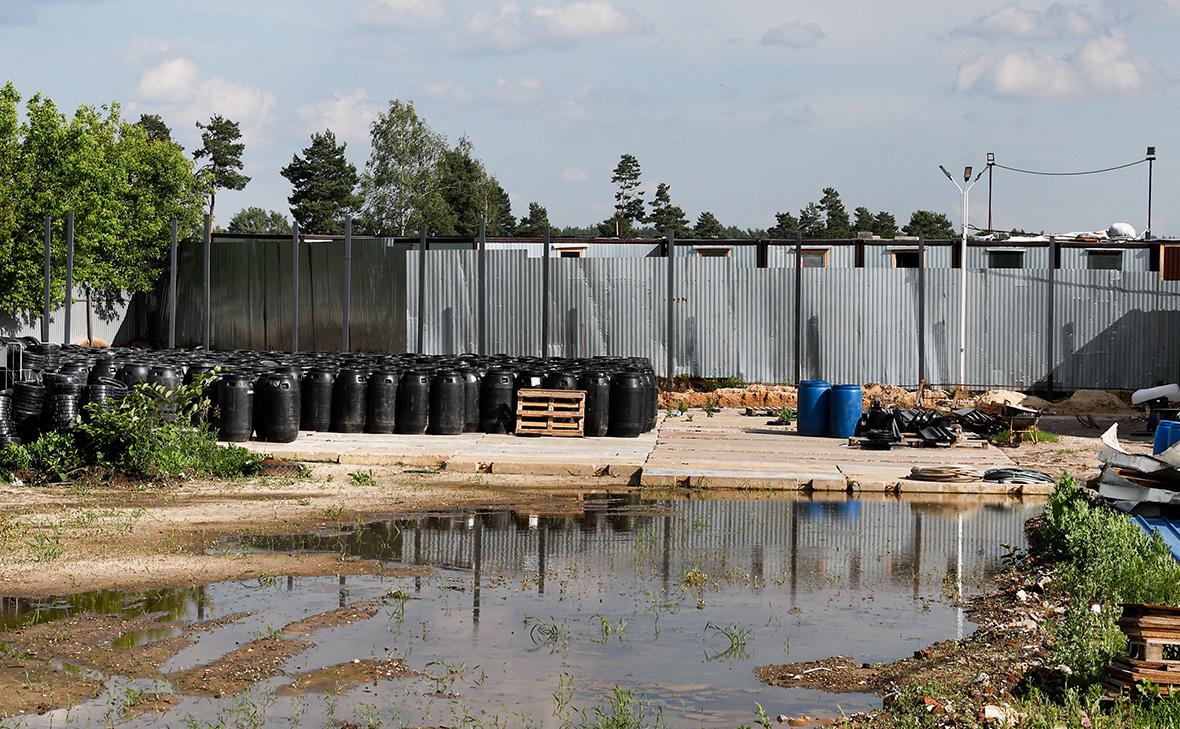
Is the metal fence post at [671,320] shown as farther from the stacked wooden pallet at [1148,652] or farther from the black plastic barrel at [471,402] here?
the stacked wooden pallet at [1148,652]

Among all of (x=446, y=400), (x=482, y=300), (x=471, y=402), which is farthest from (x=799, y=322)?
(x=446, y=400)

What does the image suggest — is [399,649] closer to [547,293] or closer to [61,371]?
[61,371]

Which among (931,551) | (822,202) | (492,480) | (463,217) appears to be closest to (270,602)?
(931,551)

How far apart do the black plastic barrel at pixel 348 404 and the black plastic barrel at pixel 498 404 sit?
6.65 ft

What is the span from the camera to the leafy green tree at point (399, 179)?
86.1 m

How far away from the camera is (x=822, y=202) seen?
106938 mm

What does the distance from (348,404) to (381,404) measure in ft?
1.77

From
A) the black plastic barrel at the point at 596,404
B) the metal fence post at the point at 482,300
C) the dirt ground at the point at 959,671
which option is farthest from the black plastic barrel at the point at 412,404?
the dirt ground at the point at 959,671

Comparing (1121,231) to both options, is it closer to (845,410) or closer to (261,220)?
(845,410)

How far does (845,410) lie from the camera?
24547mm

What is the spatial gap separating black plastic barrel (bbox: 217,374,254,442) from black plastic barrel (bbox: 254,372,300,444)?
0.59 ft

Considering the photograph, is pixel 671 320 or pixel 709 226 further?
pixel 709 226

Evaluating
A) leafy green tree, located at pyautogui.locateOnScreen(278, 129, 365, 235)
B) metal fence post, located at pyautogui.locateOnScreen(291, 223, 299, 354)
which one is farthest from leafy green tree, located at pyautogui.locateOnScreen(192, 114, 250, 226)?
metal fence post, located at pyautogui.locateOnScreen(291, 223, 299, 354)

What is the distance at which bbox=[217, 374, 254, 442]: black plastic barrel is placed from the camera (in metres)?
20.8
